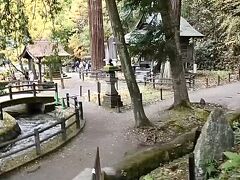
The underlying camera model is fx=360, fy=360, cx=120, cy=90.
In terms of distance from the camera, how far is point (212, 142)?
6.41 m

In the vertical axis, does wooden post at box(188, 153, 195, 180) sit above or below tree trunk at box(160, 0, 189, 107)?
below

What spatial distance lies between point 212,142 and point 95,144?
6.76 m

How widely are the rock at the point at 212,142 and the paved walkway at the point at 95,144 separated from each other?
4314mm

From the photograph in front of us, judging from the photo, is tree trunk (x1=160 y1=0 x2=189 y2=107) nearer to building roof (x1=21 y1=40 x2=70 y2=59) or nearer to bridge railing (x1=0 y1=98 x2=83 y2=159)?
bridge railing (x1=0 y1=98 x2=83 y2=159)

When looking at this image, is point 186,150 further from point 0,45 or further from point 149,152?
point 0,45

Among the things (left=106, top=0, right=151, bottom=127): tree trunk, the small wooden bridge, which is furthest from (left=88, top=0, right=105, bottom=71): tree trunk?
(left=106, top=0, right=151, bottom=127): tree trunk

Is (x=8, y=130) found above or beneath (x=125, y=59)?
beneath

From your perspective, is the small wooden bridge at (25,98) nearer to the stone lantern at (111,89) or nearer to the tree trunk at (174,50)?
the stone lantern at (111,89)

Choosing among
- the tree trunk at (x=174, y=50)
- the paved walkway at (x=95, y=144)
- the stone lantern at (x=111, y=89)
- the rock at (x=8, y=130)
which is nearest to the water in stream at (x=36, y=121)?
the rock at (x=8, y=130)

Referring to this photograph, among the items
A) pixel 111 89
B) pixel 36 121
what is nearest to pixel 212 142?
pixel 111 89

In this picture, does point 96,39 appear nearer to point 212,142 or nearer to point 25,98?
point 25,98

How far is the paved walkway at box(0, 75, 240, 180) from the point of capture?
10.2 m

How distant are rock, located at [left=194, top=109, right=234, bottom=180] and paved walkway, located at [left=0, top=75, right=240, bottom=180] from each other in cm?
431

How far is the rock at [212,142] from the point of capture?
6.26 meters
